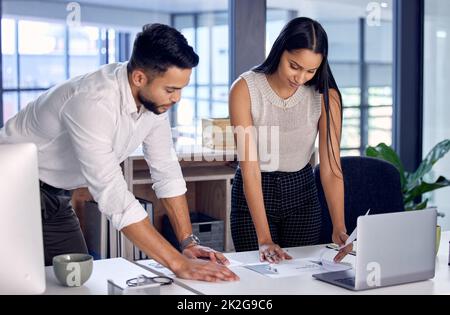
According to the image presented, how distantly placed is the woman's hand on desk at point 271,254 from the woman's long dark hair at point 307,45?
48cm

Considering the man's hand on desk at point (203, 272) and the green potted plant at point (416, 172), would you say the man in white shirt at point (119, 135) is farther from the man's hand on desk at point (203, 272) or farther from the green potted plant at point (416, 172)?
the green potted plant at point (416, 172)

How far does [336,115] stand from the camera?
2918 mm

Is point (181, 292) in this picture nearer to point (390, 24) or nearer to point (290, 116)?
point (290, 116)

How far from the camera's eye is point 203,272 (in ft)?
7.66

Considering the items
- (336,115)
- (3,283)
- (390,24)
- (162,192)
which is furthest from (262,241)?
(390,24)

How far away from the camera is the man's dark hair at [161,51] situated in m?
2.34

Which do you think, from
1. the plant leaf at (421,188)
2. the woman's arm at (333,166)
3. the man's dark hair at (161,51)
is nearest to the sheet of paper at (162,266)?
the woman's arm at (333,166)

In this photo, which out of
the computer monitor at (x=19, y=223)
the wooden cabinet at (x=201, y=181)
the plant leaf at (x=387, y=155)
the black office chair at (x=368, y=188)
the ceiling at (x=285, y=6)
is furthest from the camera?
the plant leaf at (x=387, y=155)

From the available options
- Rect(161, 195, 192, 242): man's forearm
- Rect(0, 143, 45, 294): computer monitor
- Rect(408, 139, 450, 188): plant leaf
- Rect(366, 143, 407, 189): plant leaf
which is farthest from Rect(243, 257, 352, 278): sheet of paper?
Rect(408, 139, 450, 188): plant leaf

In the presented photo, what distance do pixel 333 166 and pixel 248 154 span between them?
1.17 ft

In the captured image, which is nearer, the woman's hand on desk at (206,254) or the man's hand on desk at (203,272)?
the man's hand on desk at (203,272)

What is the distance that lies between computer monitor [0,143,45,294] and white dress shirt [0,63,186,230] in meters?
0.32

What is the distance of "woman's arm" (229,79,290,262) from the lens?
2713 millimetres

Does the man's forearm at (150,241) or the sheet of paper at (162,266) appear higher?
the man's forearm at (150,241)
